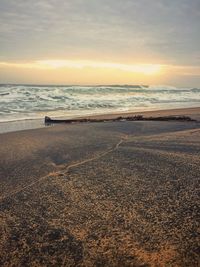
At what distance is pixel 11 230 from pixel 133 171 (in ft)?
4.96

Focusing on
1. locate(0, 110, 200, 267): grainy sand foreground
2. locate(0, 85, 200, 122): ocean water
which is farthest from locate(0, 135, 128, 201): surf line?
locate(0, 85, 200, 122): ocean water

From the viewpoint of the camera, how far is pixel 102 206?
98.2 inches

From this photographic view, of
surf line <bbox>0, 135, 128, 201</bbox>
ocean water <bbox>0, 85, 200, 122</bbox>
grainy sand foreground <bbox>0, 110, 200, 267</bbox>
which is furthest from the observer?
ocean water <bbox>0, 85, 200, 122</bbox>

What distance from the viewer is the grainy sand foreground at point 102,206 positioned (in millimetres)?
1881

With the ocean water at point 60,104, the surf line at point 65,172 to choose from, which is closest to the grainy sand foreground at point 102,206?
the surf line at point 65,172

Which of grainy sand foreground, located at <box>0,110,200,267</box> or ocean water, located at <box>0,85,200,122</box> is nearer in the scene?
grainy sand foreground, located at <box>0,110,200,267</box>

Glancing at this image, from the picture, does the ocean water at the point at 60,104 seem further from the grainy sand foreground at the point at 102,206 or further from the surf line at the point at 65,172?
the grainy sand foreground at the point at 102,206

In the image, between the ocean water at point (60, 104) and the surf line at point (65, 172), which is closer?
the surf line at point (65, 172)

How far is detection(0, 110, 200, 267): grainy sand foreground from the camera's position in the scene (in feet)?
6.17

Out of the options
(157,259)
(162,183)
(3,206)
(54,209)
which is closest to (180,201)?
(162,183)

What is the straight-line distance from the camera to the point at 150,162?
370 centimetres

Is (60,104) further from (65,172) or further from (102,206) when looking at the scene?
Result: (102,206)

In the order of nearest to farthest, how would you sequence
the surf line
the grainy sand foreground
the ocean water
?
the grainy sand foreground, the surf line, the ocean water

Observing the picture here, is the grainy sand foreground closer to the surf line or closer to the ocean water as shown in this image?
the surf line
